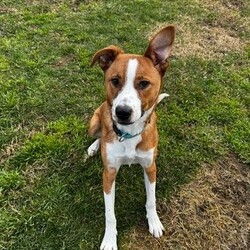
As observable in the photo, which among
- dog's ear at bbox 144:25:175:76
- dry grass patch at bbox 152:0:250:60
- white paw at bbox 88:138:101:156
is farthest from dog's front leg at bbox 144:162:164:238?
dry grass patch at bbox 152:0:250:60

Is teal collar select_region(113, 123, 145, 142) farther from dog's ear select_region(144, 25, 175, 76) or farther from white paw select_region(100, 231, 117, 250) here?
white paw select_region(100, 231, 117, 250)

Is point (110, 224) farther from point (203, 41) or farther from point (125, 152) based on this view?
point (203, 41)

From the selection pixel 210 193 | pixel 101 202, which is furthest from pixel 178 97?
pixel 101 202

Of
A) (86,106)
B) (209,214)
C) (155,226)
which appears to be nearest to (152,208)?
(155,226)

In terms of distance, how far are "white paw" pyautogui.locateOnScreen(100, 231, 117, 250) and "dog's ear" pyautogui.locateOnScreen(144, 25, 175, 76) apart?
158 centimetres

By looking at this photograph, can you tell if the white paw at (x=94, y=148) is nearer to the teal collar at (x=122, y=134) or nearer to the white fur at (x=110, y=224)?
the white fur at (x=110, y=224)

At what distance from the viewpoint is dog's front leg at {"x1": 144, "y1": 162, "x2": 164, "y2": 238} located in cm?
408

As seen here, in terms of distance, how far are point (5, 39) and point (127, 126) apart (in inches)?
144

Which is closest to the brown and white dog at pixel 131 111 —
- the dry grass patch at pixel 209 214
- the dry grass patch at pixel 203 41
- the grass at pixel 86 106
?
the dry grass patch at pixel 209 214

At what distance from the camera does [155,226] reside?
4.17 metres

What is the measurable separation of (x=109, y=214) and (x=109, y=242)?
0.86 ft

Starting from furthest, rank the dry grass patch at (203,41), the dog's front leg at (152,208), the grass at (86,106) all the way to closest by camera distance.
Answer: the dry grass patch at (203,41)
the grass at (86,106)
the dog's front leg at (152,208)

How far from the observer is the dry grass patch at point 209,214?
13.6 feet

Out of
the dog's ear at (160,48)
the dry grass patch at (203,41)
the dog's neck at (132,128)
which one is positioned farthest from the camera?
the dry grass patch at (203,41)
